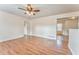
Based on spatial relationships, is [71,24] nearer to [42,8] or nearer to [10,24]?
[42,8]

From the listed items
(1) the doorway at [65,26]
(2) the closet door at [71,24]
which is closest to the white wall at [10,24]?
(1) the doorway at [65,26]

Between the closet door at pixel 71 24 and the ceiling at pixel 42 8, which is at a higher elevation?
the ceiling at pixel 42 8

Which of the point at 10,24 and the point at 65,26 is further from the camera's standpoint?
the point at 65,26

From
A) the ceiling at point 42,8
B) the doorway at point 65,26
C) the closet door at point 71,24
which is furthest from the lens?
the closet door at point 71,24

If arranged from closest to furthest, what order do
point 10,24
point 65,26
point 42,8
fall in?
point 42,8 → point 10,24 → point 65,26

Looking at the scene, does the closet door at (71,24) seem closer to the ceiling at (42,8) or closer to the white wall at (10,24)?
the ceiling at (42,8)

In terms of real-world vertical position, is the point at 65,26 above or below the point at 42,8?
below

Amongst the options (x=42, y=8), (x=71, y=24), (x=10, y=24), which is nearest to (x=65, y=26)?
(x=71, y=24)

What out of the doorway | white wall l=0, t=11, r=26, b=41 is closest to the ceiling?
white wall l=0, t=11, r=26, b=41

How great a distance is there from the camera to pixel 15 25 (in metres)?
3.19

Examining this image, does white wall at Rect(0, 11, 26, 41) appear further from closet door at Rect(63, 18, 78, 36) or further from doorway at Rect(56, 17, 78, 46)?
closet door at Rect(63, 18, 78, 36)

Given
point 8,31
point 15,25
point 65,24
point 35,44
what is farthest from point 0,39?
point 65,24

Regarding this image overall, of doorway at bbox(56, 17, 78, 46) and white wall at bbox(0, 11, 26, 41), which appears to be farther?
doorway at bbox(56, 17, 78, 46)

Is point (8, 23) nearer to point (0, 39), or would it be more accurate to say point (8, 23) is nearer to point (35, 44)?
point (0, 39)
